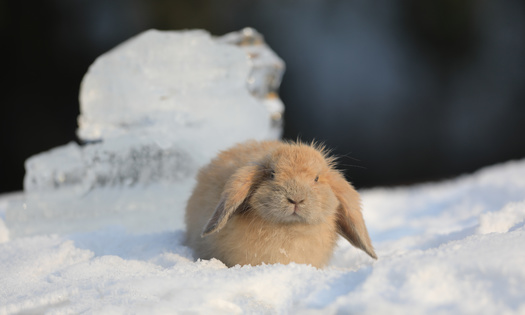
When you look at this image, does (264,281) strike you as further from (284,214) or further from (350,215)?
(350,215)

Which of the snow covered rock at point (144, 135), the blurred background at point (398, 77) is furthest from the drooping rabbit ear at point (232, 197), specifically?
the blurred background at point (398, 77)

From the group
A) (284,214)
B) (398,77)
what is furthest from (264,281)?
(398,77)

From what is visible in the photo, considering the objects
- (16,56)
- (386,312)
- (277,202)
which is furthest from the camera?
(16,56)

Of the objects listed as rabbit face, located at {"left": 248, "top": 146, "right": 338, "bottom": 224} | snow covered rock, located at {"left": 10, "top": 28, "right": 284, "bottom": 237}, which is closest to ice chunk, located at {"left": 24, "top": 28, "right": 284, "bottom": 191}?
snow covered rock, located at {"left": 10, "top": 28, "right": 284, "bottom": 237}

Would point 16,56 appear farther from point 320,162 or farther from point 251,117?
point 320,162

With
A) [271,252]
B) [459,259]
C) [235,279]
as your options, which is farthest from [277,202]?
[459,259]

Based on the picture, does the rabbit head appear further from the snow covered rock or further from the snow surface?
the snow covered rock

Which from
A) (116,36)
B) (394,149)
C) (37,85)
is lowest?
(394,149)
